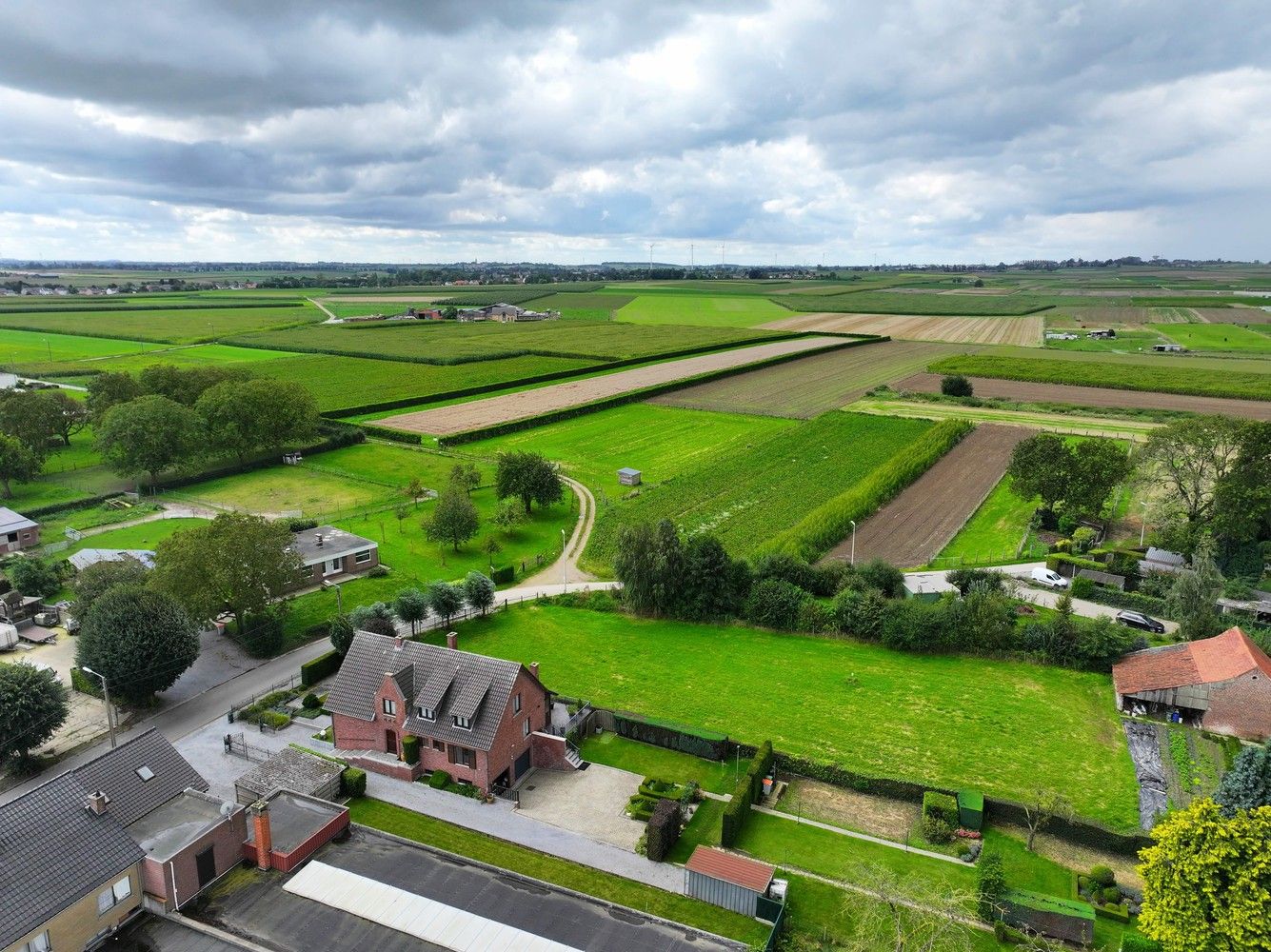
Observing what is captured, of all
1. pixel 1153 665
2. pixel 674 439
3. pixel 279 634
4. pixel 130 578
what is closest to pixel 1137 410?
pixel 674 439

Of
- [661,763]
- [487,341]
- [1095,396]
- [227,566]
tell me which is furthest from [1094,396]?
[227,566]

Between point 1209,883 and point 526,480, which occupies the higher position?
point 526,480

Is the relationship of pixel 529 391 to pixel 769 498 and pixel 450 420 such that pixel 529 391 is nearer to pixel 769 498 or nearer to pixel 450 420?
pixel 450 420

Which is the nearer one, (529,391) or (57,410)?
(57,410)

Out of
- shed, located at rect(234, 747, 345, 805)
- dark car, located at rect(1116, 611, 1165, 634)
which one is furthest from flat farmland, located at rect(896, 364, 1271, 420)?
shed, located at rect(234, 747, 345, 805)

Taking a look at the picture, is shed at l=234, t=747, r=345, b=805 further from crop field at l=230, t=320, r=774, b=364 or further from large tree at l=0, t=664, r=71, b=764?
crop field at l=230, t=320, r=774, b=364

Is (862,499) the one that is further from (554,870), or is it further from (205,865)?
(205,865)
